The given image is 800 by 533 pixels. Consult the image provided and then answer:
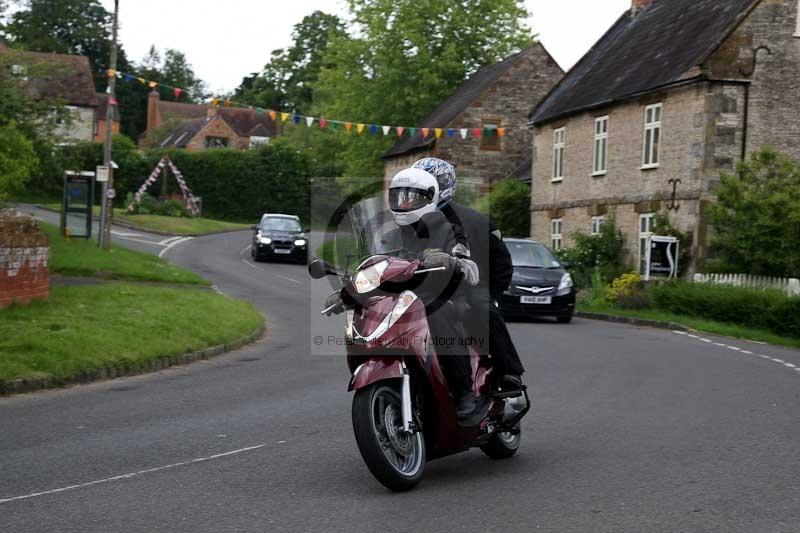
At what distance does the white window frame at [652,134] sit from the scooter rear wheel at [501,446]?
24.2 m

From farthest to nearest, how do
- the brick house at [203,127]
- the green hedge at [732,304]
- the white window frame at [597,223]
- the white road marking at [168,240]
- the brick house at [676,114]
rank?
the brick house at [203,127]
the white road marking at [168,240]
the white window frame at [597,223]
the brick house at [676,114]
the green hedge at [732,304]

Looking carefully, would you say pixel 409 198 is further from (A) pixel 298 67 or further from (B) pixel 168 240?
(A) pixel 298 67

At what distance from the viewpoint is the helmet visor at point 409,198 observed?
6719 mm

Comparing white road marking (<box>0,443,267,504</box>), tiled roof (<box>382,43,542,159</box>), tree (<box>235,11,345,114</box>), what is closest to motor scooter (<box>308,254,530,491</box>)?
white road marking (<box>0,443,267,504</box>)

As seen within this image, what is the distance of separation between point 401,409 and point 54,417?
455 cm

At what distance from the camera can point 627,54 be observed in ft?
118

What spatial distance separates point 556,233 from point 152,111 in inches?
3191

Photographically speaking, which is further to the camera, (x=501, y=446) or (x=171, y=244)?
(x=171, y=244)

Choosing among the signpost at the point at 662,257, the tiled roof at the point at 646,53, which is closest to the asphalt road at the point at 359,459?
the signpost at the point at 662,257

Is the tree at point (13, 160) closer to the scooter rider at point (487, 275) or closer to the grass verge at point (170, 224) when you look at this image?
the scooter rider at point (487, 275)

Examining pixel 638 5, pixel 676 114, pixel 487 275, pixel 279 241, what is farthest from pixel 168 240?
pixel 487 275

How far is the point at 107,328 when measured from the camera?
14.8 meters

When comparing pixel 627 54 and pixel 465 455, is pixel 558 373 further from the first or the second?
pixel 627 54

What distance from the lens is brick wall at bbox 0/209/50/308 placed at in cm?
1597
